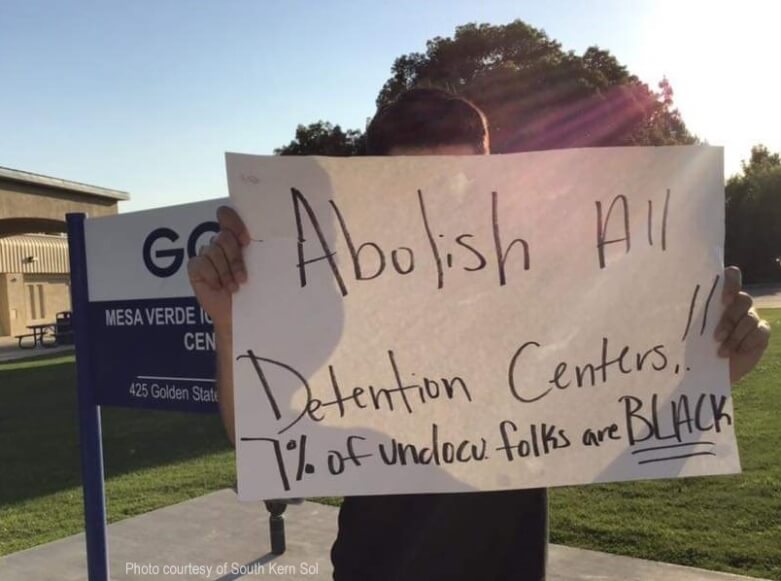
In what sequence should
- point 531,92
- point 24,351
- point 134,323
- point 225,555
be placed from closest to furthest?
1. point 134,323
2. point 225,555
3. point 531,92
4. point 24,351

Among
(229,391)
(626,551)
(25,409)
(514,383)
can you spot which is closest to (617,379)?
(514,383)

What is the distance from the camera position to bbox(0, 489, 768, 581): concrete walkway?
3.76m

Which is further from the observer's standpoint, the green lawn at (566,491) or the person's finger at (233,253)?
the green lawn at (566,491)

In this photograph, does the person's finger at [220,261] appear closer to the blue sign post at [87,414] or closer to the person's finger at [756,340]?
the person's finger at [756,340]

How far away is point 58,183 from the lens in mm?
14938

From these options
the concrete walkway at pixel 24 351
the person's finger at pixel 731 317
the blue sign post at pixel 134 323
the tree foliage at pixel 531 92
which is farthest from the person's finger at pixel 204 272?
the concrete walkway at pixel 24 351

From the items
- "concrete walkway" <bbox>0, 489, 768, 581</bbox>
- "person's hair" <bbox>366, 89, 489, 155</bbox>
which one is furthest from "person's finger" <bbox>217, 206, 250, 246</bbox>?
"concrete walkway" <bbox>0, 489, 768, 581</bbox>

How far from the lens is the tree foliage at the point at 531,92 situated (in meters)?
21.1

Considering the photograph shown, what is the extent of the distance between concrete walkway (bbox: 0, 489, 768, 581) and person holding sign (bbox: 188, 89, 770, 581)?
2.36 m

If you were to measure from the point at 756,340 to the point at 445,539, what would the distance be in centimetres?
73

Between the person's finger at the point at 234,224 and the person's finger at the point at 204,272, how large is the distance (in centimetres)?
7

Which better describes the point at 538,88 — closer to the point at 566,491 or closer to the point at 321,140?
the point at 321,140

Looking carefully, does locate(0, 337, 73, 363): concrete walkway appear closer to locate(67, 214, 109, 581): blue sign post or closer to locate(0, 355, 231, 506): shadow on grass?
locate(0, 355, 231, 506): shadow on grass

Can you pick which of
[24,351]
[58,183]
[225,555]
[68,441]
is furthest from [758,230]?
[225,555]
